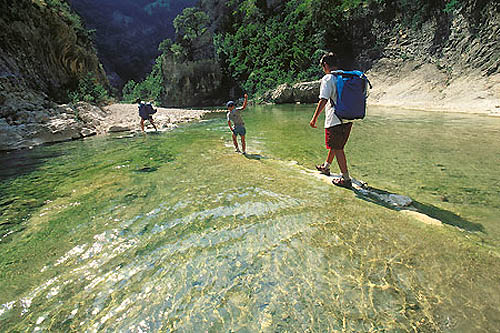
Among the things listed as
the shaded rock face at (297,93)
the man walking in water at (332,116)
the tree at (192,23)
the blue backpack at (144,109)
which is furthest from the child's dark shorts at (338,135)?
the tree at (192,23)

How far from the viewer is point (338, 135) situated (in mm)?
3951

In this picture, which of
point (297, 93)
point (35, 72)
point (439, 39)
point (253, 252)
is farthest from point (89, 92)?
point (439, 39)

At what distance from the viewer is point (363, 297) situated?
1.92 meters

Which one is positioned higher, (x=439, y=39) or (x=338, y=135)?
(x=439, y=39)

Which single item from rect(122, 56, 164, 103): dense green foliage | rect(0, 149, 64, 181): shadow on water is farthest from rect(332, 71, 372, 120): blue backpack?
rect(122, 56, 164, 103): dense green foliage

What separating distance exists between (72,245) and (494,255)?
4720 millimetres

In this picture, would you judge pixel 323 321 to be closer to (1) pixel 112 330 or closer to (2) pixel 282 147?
(1) pixel 112 330

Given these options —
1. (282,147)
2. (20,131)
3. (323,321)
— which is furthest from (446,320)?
(20,131)

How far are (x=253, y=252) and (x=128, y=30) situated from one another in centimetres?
10458

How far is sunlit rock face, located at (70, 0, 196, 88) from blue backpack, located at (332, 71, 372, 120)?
82.7 m

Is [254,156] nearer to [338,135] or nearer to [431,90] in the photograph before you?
[338,135]

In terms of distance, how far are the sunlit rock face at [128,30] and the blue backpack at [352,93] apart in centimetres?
8268

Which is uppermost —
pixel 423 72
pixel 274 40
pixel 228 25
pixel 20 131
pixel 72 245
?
pixel 228 25

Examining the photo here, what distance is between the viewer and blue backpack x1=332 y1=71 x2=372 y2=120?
3.65m
